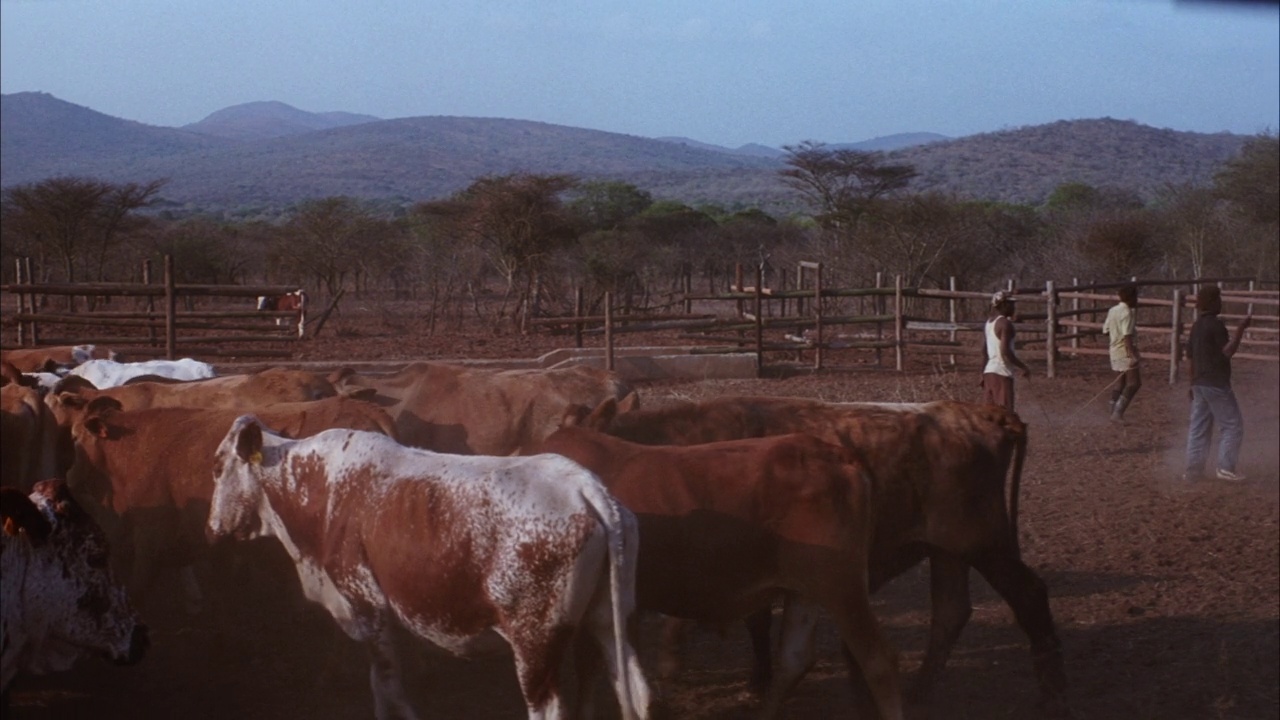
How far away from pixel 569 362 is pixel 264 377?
9244 millimetres

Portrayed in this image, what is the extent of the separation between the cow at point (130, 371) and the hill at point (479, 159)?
6503cm

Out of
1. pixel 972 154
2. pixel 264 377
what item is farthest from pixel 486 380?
pixel 972 154

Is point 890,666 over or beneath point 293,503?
beneath

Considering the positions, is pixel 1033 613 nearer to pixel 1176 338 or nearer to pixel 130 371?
pixel 130 371

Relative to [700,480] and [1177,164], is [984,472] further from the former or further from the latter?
[1177,164]

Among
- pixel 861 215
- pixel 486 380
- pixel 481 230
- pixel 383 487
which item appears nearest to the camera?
pixel 383 487

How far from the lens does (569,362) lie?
16328 millimetres

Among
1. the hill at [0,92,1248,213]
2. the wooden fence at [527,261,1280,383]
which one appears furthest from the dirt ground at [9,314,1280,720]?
the hill at [0,92,1248,213]

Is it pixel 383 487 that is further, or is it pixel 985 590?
pixel 985 590

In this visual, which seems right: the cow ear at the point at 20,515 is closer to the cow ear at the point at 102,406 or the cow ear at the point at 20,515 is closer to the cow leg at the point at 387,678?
the cow leg at the point at 387,678

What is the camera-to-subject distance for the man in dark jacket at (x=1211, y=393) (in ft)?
32.8

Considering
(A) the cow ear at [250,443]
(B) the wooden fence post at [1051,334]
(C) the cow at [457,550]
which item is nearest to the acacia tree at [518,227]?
(B) the wooden fence post at [1051,334]

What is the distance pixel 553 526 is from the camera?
3.99m

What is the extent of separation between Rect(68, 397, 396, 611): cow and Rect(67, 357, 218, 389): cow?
255cm
